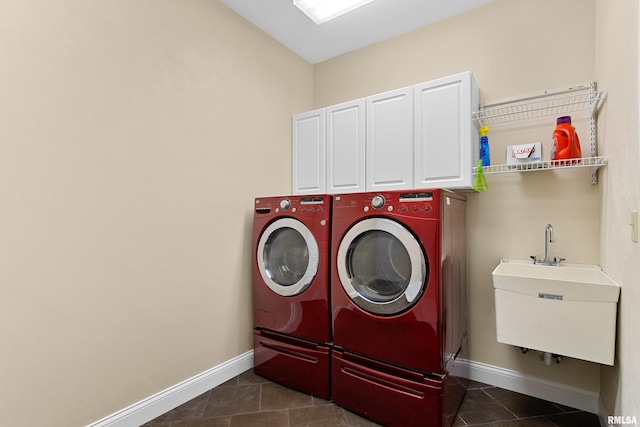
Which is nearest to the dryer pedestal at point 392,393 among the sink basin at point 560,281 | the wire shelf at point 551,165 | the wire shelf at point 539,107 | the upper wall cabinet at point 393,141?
the sink basin at point 560,281

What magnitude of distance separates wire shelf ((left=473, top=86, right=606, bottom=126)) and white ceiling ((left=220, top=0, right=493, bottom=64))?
2.69ft

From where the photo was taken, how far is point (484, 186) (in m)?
2.00

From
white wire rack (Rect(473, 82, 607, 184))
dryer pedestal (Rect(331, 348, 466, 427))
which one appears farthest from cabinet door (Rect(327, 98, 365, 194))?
dryer pedestal (Rect(331, 348, 466, 427))

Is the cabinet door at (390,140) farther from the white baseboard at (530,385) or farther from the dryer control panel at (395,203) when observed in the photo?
the white baseboard at (530,385)

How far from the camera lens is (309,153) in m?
2.79

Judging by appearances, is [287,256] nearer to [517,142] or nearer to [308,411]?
[308,411]

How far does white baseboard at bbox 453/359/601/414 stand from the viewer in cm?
189

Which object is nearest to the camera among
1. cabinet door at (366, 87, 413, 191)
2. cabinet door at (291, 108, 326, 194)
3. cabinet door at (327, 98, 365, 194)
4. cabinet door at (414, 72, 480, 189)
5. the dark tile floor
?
the dark tile floor

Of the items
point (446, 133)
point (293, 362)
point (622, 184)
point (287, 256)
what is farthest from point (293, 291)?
point (622, 184)

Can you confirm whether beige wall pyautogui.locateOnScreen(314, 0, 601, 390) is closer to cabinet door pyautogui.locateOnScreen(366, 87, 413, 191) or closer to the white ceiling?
the white ceiling

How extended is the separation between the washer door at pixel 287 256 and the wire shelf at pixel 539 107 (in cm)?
143

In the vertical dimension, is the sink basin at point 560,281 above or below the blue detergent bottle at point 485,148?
below

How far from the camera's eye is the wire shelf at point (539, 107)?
1895mm

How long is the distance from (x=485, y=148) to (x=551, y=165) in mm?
395
